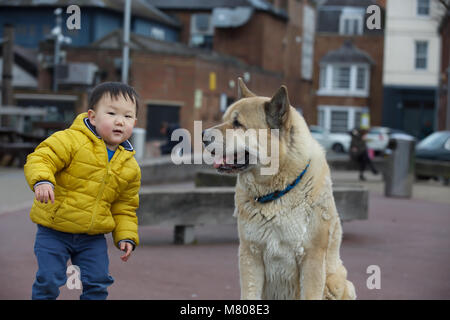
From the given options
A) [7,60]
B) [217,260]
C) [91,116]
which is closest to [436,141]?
[7,60]

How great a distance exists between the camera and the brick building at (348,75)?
59.5 meters

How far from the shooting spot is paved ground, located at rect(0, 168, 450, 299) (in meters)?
6.98

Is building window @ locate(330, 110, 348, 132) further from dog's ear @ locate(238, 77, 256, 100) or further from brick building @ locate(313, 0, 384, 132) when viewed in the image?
dog's ear @ locate(238, 77, 256, 100)

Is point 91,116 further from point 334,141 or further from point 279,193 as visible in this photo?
point 334,141

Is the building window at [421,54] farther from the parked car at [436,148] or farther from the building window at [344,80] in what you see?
the parked car at [436,148]

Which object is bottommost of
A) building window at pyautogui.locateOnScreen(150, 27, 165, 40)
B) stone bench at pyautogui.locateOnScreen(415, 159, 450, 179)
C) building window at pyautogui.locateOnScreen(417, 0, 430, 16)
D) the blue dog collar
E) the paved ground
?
the paved ground

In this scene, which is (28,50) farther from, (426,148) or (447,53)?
(426,148)

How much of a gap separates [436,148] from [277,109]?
20.3 m

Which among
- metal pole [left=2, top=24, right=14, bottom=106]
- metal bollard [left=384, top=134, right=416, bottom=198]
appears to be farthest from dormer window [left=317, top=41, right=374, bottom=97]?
metal bollard [left=384, top=134, right=416, bottom=198]

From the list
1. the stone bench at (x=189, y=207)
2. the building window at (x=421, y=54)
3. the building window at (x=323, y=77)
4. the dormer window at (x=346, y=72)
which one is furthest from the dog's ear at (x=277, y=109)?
the building window at (x=323, y=77)

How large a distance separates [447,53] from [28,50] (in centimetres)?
2593

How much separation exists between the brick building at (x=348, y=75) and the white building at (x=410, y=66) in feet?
19.2

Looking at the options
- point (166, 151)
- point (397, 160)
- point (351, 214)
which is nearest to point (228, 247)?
point (351, 214)

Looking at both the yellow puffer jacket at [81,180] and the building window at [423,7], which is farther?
the building window at [423,7]
